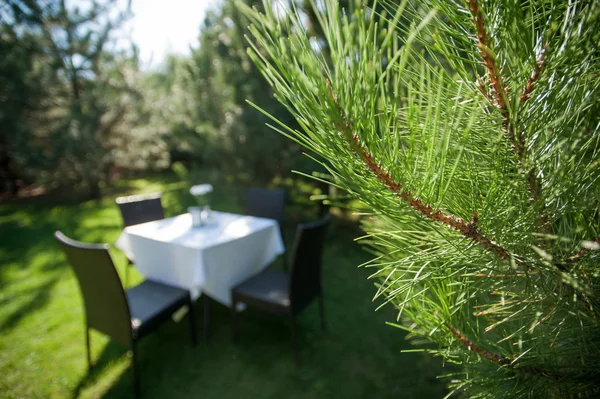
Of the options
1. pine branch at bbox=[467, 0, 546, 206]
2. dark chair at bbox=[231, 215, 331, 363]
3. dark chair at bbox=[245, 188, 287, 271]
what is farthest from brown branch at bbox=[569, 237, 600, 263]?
dark chair at bbox=[245, 188, 287, 271]

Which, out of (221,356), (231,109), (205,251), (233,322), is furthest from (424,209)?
(231,109)

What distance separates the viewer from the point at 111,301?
2.03 m

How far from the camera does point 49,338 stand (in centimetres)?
282

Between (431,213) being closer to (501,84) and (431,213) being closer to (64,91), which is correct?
(501,84)

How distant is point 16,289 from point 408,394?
4.45m

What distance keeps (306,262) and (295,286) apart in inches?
7.8

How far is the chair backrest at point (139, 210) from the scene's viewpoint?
3.46 m

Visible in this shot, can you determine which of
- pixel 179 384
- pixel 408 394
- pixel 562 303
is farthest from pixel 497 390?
pixel 179 384

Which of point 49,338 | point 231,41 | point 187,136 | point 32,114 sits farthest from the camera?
point 32,114

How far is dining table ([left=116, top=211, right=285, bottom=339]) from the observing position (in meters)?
2.45

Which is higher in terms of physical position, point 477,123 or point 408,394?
point 477,123

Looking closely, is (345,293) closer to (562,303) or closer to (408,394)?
(408,394)

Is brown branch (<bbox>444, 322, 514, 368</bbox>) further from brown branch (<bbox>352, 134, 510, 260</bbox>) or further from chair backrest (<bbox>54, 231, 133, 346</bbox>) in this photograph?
chair backrest (<bbox>54, 231, 133, 346</bbox>)

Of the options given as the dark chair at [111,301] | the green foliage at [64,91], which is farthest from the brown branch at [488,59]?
the green foliage at [64,91]
